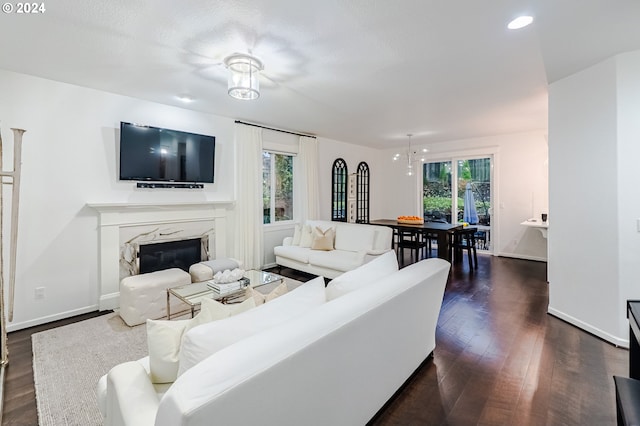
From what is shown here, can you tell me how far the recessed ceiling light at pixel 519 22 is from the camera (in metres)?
2.00

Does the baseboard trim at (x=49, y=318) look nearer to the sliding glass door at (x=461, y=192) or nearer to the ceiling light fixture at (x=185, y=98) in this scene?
the ceiling light fixture at (x=185, y=98)

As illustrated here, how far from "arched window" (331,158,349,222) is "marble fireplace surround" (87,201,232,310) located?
2698 millimetres

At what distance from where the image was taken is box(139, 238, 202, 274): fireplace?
3809 mm

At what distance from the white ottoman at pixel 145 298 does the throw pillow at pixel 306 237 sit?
6.83ft

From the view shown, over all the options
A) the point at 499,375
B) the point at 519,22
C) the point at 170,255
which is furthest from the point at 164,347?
the point at 170,255

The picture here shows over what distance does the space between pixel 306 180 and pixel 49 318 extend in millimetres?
4170

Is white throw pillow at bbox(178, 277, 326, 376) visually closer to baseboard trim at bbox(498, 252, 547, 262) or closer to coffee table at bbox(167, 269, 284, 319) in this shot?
coffee table at bbox(167, 269, 284, 319)

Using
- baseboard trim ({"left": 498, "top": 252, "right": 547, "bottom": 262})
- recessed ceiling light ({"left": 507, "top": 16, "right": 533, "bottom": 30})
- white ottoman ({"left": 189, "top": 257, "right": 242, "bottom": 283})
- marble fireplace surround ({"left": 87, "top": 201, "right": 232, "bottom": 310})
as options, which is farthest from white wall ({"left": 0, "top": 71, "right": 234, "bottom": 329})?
baseboard trim ({"left": 498, "top": 252, "right": 547, "bottom": 262})

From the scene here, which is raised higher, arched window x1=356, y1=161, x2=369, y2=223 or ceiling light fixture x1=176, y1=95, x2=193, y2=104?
ceiling light fixture x1=176, y1=95, x2=193, y2=104

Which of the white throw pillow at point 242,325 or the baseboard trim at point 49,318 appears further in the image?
the baseboard trim at point 49,318

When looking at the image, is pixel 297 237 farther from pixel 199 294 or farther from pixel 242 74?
pixel 242 74

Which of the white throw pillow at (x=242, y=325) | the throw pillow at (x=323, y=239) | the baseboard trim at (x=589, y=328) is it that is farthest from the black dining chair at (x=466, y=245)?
the white throw pillow at (x=242, y=325)

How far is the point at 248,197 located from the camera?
15.8 feet

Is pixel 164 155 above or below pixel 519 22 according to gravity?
below
